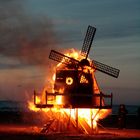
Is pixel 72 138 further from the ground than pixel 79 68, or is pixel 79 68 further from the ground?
pixel 79 68

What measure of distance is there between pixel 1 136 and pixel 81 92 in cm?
925

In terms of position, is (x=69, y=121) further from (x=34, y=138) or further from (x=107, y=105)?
(x=34, y=138)

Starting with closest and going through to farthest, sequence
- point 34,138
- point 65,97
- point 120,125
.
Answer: point 34,138 < point 65,97 < point 120,125

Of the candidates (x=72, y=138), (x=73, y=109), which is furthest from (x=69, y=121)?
(x=72, y=138)

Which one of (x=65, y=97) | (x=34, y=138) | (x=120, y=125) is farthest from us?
(x=120, y=125)

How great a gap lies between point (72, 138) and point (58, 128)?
820cm

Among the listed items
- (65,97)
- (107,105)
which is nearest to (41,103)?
(65,97)

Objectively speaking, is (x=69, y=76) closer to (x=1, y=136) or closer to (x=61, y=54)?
(x=61, y=54)

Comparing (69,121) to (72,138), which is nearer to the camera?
(72,138)

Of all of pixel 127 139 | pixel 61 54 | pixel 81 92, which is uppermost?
pixel 61 54

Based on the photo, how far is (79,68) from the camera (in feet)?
161

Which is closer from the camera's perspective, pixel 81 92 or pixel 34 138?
pixel 34 138

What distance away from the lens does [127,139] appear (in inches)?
1697

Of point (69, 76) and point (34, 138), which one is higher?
point (69, 76)
